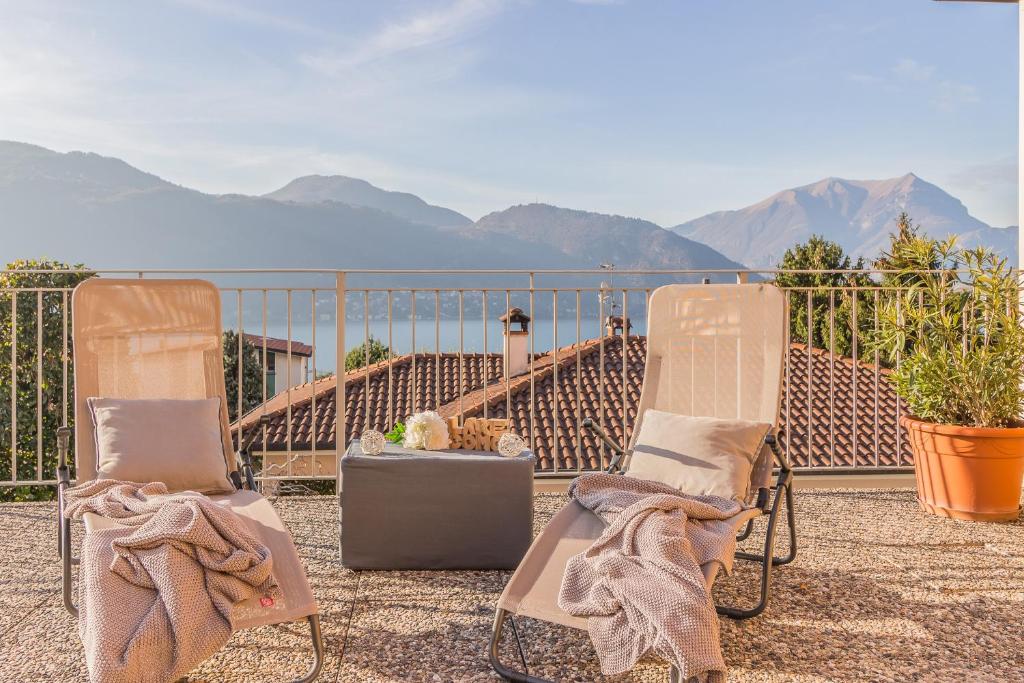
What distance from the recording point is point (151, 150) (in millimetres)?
38875

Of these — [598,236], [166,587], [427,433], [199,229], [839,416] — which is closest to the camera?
[166,587]

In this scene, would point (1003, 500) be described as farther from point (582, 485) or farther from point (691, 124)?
point (691, 124)

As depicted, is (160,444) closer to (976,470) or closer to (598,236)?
(976,470)

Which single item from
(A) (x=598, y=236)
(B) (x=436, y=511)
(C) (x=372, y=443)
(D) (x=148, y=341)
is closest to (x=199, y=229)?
(A) (x=598, y=236)

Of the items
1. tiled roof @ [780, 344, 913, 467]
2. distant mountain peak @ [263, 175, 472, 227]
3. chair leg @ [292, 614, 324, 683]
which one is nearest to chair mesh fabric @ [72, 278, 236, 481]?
chair leg @ [292, 614, 324, 683]

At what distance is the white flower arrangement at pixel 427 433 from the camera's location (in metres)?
3.17

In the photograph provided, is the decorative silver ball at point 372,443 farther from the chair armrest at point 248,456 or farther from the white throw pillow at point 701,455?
the white throw pillow at point 701,455

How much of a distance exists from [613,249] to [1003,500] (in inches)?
1136

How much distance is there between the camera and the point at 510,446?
3.08m

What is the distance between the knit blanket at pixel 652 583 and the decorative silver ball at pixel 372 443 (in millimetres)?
968

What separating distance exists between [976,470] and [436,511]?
2522 mm

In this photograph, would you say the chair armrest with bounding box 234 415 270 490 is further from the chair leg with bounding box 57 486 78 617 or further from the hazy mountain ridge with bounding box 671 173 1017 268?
the hazy mountain ridge with bounding box 671 173 1017 268

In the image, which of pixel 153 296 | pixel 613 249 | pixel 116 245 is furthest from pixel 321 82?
pixel 153 296

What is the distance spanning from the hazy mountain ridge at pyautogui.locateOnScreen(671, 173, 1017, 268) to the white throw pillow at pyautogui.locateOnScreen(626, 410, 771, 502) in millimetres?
24316
